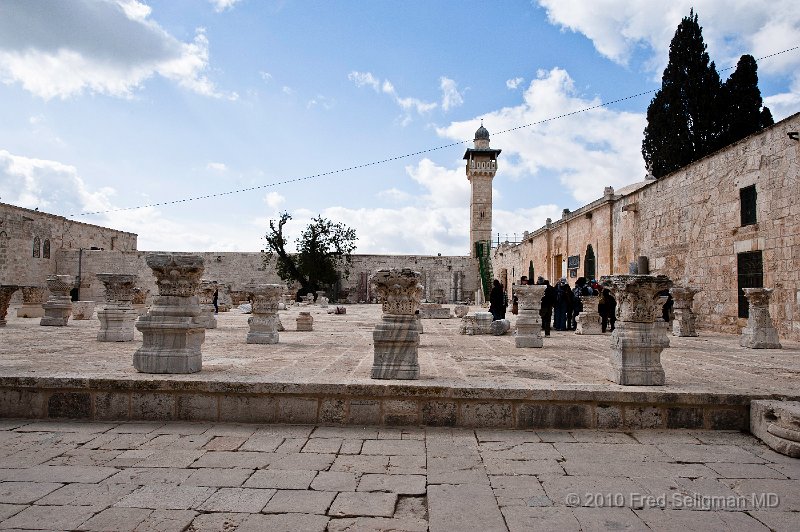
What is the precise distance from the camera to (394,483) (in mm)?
2930

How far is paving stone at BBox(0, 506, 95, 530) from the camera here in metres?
2.36

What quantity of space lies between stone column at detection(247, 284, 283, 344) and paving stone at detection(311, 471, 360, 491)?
17.2 feet

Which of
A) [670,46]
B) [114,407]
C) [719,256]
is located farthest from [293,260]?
[114,407]

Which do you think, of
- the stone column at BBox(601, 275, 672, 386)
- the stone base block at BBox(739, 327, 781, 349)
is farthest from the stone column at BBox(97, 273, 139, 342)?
the stone base block at BBox(739, 327, 781, 349)

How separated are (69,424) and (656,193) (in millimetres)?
14313

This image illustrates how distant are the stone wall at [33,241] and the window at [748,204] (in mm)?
31504

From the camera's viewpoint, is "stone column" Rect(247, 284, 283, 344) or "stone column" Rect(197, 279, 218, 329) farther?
"stone column" Rect(197, 279, 218, 329)

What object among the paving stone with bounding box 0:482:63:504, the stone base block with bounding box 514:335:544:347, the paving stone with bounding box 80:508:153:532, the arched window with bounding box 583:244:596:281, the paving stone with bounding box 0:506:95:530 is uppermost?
the arched window with bounding box 583:244:596:281

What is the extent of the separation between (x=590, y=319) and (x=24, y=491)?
10.4 meters

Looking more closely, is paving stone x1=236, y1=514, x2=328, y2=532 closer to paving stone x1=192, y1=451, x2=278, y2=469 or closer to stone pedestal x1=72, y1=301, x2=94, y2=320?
paving stone x1=192, y1=451, x2=278, y2=469

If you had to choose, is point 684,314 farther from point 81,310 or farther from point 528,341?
point 81,310

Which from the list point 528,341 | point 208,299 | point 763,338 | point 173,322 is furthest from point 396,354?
point 208,299

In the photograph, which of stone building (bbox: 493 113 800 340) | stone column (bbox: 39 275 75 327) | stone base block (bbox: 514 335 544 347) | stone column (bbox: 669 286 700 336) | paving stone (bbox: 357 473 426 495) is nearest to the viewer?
paving stone (bbox: 357 473 426 495)

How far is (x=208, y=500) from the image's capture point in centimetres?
268
